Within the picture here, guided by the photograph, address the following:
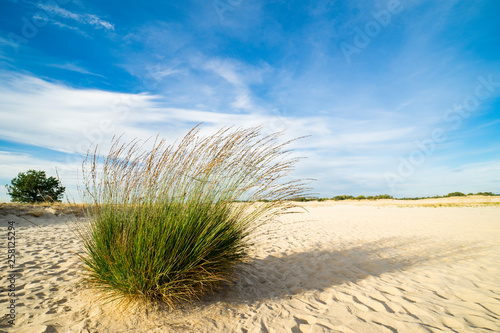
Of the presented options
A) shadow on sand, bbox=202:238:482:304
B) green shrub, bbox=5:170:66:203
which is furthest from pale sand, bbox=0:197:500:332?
green shrub, bbox=5:170:66:203

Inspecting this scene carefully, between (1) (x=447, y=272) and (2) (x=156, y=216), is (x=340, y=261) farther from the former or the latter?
(2) (x=156, y=216)

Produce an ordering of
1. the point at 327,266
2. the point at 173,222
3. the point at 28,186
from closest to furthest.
Answer: the point at 173,222
the point at 327,266
the point at 28,186

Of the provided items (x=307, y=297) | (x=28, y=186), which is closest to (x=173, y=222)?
(x=307, y=297)

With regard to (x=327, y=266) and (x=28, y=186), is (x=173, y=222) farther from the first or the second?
(x=28, y=186)

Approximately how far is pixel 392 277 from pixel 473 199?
1266 inches

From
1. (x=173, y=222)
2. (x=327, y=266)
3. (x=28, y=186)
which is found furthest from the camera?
(x=28, y=186)

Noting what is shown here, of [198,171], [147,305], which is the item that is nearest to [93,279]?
[147,305]

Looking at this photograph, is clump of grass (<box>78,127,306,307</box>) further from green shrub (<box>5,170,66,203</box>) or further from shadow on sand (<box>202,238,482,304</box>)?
green shrub (<box>5,170,66,203</box>)

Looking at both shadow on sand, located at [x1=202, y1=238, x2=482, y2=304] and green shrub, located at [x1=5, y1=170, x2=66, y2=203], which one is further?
green shrub, located at [x1=5, y1=170, x2=66, y2=203]

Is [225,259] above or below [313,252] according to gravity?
above

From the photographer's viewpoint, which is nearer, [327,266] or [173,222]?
[173,222]

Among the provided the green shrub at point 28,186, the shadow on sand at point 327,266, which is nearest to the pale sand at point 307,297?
the shadow on sand at point 327,266

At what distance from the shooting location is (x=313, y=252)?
18.2 ft

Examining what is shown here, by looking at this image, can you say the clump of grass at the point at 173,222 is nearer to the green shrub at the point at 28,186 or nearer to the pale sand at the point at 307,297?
the pale sand at the point at 307,297
